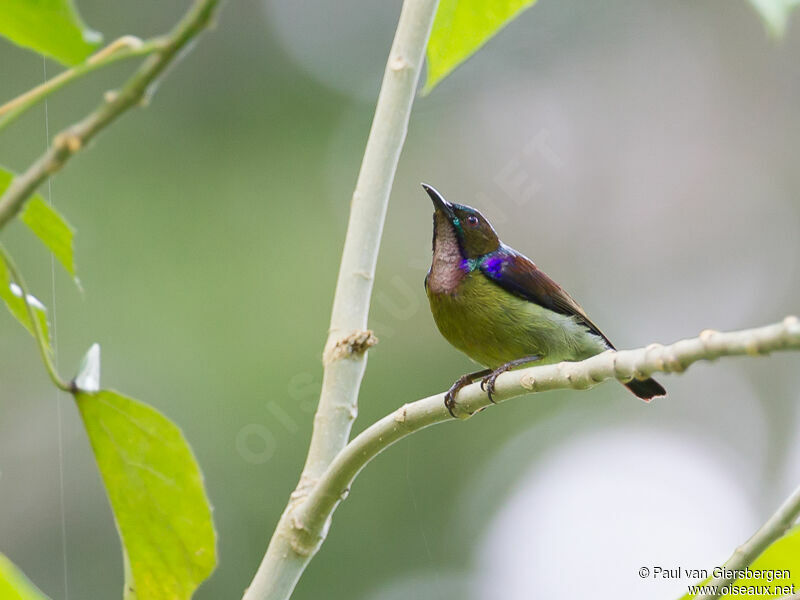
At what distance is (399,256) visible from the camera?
7137 mm

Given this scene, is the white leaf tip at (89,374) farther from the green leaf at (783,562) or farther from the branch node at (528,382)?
the green leaf at (783,562)

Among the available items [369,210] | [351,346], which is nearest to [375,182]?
[369,210]

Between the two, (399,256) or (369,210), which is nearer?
(369,210)

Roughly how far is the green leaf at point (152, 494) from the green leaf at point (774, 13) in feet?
2.48

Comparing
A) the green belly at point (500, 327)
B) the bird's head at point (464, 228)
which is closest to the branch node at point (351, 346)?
the green belly at point (500, 327)

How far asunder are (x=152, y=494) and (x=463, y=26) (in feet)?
2.68

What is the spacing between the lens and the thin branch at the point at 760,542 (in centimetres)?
103

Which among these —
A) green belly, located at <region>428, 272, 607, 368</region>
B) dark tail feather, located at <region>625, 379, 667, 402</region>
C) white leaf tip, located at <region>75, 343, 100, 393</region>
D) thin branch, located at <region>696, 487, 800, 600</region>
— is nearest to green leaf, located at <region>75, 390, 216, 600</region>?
white leaf tip, located at <region>75, 343, 100, 393</region>

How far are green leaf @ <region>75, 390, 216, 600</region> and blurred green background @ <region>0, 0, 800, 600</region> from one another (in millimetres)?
3770

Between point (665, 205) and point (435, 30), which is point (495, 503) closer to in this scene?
point (665, 205)

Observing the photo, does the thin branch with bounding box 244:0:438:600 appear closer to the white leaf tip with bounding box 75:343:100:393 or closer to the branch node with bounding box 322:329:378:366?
the branch node with bounding box 322:329:378:366

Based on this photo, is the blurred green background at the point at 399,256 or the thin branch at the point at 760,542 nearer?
the thin branch at the point at 760,542

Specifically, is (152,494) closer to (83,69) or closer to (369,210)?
(83,69)

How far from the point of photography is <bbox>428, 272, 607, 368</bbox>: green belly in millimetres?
2775
